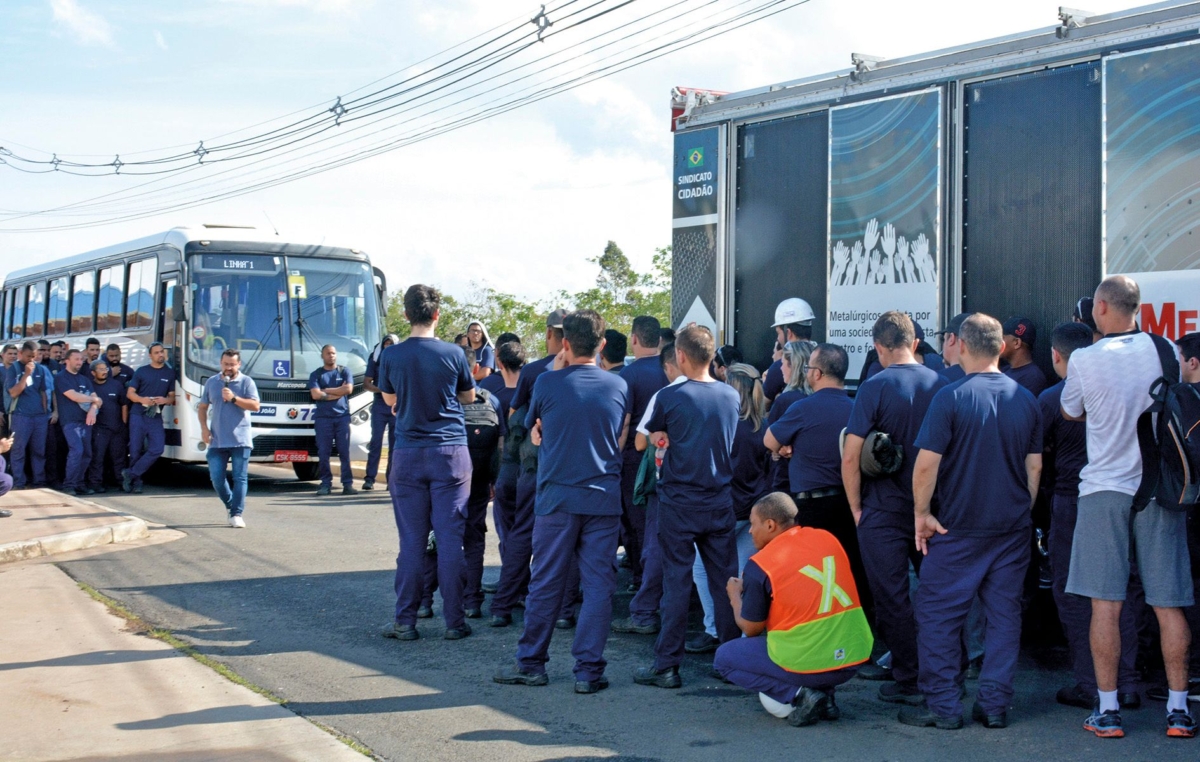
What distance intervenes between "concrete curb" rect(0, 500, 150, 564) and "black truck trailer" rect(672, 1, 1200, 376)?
5.82 m

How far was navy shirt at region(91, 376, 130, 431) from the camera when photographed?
15289 millimetres

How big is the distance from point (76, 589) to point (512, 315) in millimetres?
31821

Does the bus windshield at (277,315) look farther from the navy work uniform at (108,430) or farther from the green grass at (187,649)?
the green grass at (187,649)

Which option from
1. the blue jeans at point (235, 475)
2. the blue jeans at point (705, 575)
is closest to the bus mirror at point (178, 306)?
the blue jeans at point (235, 475)

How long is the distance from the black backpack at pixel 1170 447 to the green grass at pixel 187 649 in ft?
11.7

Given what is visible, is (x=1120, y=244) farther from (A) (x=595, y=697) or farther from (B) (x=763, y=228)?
(A) (x=595, y=697)

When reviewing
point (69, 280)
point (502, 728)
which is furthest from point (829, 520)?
point (69, 280)

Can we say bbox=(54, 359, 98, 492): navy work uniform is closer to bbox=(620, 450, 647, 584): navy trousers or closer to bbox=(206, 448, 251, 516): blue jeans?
bbox=(206, 448, 251, 516): blue jeans

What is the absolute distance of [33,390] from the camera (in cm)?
1502

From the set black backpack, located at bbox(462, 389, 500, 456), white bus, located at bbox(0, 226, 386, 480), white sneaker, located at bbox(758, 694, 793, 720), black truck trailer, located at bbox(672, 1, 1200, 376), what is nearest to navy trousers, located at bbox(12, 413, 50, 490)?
white bus, located at bbox(0, 226, 386, 480)

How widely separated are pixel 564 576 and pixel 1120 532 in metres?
2.68

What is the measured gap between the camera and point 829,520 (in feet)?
20.3

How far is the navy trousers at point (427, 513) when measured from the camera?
7051 mm

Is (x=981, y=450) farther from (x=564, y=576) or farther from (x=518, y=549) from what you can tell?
(x=518, y=549)
